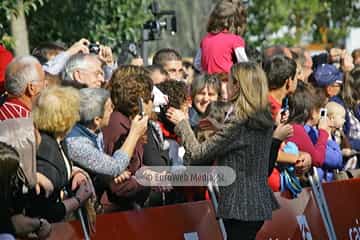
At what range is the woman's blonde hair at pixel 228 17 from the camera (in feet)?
37.7

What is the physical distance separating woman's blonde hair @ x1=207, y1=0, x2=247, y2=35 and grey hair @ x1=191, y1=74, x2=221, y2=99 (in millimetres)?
804

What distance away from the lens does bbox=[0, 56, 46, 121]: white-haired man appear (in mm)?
8398

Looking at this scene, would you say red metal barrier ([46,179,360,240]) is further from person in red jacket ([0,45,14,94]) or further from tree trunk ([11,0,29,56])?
tree trunk ([11,0,29,56])

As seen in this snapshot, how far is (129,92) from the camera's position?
29.6 feet

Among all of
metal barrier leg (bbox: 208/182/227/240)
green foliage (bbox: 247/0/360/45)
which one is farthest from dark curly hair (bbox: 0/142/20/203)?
green foliage (bbox: 247/0/360/45)

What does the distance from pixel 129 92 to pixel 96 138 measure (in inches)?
20.3

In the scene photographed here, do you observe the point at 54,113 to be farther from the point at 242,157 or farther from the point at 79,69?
the point at 79,69

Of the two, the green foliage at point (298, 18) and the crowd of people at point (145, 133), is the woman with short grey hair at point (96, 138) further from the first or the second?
the green foliage at point (298, 18)

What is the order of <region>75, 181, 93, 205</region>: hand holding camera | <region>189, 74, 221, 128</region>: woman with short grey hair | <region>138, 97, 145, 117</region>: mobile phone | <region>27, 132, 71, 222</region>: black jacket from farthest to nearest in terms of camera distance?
1. <region>189, 74, 221, 128</region>: woman with short grey hair
2. <region>138, 97, 145, 117</region>: mobile phone
3. <region>75, 181, 93, 205</region>: hand holding camera
4. <region>27, 132, 71, 222</region>: black jacket

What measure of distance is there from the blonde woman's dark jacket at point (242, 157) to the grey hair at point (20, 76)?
1161mm

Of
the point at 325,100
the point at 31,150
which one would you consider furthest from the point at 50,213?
the point at 325,100

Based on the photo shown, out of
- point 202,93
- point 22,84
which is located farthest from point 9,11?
point 22,84

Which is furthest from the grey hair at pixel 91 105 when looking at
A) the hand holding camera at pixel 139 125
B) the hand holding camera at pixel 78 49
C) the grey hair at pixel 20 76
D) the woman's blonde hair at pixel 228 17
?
the woman's blonde hair at pixel 228 17

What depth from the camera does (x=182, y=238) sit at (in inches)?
369
